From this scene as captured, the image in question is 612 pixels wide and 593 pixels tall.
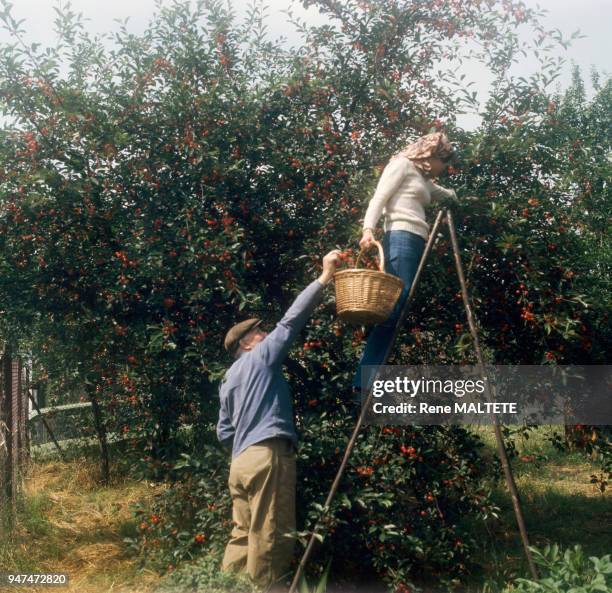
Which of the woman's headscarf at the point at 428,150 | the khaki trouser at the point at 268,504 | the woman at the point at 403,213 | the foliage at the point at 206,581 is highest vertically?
the woman's headscarf at the point at 428,150

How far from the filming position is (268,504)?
406 centimetres

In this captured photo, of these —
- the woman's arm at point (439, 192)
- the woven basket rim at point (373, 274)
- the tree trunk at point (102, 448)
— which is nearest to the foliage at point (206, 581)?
the woven basket rim at point (373, 274)

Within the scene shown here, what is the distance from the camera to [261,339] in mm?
4430

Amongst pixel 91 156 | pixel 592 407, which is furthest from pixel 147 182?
pixel 592 407

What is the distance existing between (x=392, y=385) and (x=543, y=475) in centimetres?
425

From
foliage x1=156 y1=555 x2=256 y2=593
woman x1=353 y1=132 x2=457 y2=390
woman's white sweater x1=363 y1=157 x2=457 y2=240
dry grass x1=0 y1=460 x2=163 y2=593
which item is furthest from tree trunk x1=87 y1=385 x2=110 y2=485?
woman's white sweater x1=363 y1=157 x2=457 y2=240

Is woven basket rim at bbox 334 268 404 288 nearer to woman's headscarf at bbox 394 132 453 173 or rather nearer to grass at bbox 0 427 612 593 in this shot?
woman's headscarf at bbox 394 132 453 173

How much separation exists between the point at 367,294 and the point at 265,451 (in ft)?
3.62

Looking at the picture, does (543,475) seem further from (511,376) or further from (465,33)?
(465,33)

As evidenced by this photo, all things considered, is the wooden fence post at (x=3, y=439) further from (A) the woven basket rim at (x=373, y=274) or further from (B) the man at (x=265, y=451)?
(A) the woven basket rim at (x=373, y=274)

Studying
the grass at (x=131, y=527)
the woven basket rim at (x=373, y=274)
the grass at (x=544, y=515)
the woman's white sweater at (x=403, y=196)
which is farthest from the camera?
the grass at (x=544, y=515)

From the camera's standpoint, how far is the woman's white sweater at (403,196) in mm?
4230

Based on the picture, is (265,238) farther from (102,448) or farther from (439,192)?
(102,448)

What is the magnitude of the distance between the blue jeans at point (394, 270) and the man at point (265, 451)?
364 mm
